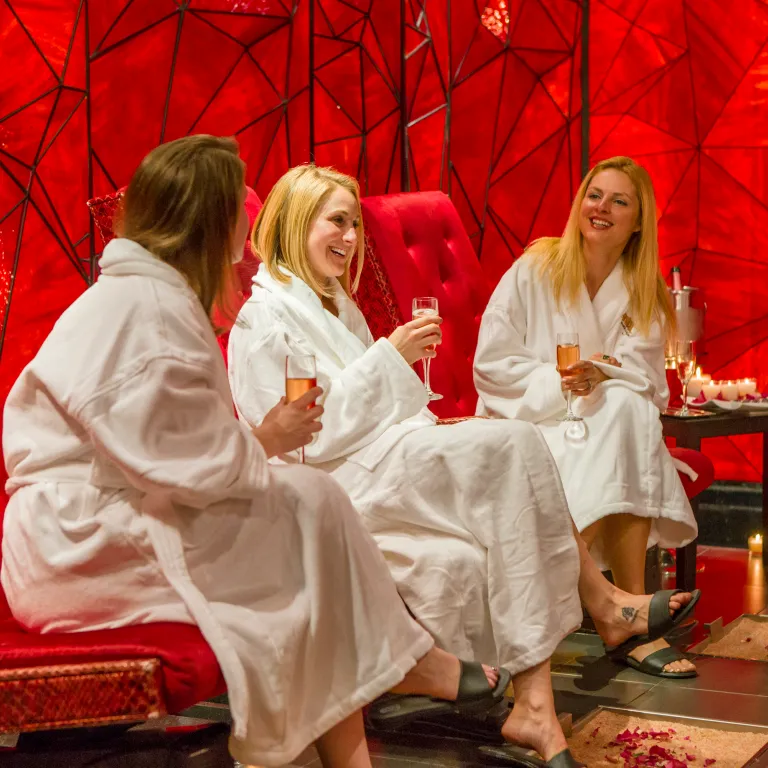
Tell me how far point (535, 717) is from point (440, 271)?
73.4 inches

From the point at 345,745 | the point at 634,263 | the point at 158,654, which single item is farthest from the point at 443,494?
the point at 634,263

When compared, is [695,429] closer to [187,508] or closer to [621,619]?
[621,619]

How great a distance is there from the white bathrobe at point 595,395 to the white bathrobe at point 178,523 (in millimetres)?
1509

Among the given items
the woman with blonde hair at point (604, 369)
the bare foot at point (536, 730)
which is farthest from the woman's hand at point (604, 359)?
the bare foot at point (536, 730)

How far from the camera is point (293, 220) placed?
3262 millimetres

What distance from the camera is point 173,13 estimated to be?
3.53m

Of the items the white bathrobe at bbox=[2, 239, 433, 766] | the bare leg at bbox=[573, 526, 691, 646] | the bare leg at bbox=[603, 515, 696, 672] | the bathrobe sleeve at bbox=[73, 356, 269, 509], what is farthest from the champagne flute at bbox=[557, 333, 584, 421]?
the bathrobe sleeve at bbox=[73, 356, 269, 509]

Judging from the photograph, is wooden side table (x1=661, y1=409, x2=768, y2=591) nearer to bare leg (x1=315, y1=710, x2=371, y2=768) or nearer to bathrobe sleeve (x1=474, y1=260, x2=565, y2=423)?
bathrobe sleeve (x1=474, y1=260, x2=565, y2=423)

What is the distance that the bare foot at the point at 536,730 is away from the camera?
2.71 m

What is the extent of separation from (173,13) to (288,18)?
56 centimetres

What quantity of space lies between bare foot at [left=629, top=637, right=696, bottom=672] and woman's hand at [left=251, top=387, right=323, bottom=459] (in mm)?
1565

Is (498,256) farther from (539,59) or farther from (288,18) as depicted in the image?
(288,18)

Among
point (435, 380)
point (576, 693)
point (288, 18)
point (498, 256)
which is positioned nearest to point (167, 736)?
point (576, 693)

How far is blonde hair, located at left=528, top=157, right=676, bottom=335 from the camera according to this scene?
4.02 m
